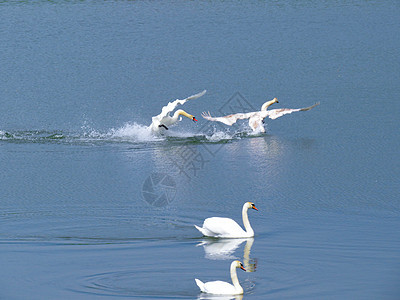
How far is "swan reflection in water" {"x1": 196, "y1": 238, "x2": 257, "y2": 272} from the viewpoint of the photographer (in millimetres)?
11680

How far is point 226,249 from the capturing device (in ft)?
41.4

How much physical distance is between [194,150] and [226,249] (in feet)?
24.1

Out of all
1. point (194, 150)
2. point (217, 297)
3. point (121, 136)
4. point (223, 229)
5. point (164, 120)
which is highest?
point (164, 120)

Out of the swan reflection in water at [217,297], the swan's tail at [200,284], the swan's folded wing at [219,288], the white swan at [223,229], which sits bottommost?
the swan reflection in water at [217,297]

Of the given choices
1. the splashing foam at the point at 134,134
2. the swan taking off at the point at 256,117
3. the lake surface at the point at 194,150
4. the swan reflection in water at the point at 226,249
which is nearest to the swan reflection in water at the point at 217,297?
the lake surface at the point at 194,150

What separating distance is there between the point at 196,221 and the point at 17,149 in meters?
7.80

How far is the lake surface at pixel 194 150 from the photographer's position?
37.4 ft

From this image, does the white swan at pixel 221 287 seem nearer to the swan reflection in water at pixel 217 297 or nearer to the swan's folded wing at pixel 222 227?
the swan reflection in water at pixel 217 297

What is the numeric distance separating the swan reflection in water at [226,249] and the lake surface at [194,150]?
0.15ft

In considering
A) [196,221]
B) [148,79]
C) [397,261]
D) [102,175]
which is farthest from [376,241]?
[148,79]

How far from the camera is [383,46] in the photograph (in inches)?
1141

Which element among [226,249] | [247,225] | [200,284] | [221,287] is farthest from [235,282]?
[247,225]

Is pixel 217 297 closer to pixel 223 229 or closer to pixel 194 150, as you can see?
pixel 223 229

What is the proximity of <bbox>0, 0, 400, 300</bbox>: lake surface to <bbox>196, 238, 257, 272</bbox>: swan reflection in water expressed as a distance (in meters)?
0.05
